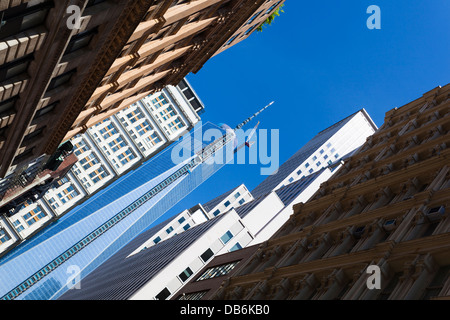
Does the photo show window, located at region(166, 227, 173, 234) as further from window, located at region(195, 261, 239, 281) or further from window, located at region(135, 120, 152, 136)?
window, located at region(195, 261, 239, 281)

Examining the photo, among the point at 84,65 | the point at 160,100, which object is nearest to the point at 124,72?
the point at 84,65

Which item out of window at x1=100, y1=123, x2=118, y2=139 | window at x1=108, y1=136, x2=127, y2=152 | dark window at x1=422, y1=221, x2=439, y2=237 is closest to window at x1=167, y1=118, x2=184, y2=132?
window at x1=108, y1=136, x2=127, y2=152

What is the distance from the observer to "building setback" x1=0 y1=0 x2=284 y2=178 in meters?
20.5

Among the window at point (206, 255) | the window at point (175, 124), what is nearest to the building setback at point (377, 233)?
the window at point (206, 255)

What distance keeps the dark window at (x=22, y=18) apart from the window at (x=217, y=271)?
30.2 m

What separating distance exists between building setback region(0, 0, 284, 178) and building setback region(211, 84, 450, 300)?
1778 centimetres

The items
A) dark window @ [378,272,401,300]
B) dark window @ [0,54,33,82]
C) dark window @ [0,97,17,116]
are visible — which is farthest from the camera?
dark window @ [0,97,17,116]

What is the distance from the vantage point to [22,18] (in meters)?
19.4

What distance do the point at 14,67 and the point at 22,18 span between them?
4.13m

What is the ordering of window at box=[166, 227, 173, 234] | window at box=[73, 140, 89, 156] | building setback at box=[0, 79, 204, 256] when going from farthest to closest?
window at box=[166, 227, 173, 234], window at box=[73, 140, 89, 156], building setback at box=[0, 79, 204, 256]

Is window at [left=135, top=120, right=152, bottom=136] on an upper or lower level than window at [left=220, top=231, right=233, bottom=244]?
upper

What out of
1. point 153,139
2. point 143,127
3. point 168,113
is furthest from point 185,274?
point 168,113

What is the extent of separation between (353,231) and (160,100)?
527 feet

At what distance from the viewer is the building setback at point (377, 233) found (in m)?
18.5
